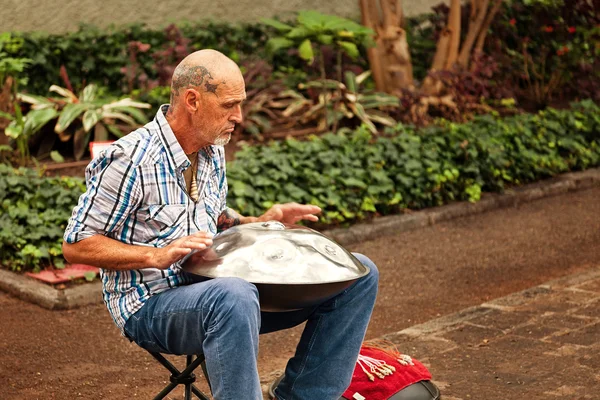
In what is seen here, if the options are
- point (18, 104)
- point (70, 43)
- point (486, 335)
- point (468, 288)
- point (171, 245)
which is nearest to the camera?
point (171, 245)

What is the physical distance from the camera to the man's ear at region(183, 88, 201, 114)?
10.6ft

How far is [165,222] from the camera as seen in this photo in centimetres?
323

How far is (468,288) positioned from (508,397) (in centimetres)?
187

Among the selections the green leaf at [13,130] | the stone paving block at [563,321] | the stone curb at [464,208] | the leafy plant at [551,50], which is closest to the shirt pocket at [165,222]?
the stone paving block at [563,321]

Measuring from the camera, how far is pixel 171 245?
9.95ft

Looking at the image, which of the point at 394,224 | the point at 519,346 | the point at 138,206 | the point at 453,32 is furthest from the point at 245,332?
the point at 453,32

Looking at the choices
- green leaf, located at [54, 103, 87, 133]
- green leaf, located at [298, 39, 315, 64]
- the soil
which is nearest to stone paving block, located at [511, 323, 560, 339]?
the soil

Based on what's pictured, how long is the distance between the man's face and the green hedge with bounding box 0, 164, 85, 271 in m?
2.66

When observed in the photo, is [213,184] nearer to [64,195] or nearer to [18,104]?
[64,195]

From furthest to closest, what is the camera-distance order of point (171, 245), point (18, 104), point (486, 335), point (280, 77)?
point (280, 77)
point (18, 104)
point (486, 335)
point (171, 245)

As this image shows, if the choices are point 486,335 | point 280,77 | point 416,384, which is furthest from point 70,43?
point 416,384

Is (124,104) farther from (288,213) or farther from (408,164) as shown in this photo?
(288,213)

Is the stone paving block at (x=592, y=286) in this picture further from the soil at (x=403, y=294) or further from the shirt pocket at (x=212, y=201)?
the shirt pocket at (x=212, y=201)

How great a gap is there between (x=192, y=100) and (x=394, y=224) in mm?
3858
